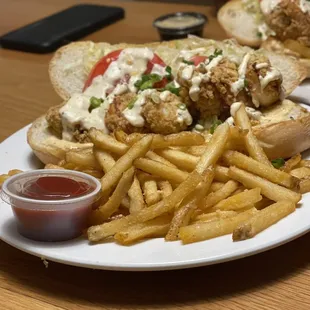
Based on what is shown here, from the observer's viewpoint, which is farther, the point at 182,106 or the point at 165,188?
the point at 182,106

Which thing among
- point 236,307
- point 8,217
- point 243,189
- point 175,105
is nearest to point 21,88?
point 175,105

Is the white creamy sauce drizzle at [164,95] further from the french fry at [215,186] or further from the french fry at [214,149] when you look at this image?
the french fry at [215,186]

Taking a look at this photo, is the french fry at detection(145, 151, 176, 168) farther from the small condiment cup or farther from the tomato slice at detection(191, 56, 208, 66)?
the small condiment cup

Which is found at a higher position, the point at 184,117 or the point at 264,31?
the point at 184,117

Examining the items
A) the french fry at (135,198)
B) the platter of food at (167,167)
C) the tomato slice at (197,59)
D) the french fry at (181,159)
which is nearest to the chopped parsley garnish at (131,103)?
the platter of food at (167,167)

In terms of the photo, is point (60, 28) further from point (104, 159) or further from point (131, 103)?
point (104, 159)

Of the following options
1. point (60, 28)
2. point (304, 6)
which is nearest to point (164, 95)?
point (304, 6)

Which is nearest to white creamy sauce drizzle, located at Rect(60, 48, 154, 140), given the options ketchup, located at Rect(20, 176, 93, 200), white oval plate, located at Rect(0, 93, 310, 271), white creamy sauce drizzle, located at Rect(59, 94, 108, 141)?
white creamy sauce drizzle, located at Rect(59, 94, 108, 141)
